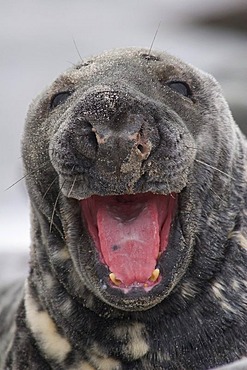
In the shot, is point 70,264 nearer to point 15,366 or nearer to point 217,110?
point 15,366

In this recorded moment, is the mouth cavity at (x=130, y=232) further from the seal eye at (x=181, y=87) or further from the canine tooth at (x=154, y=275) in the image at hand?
the seal eye at (x=181, y=87)

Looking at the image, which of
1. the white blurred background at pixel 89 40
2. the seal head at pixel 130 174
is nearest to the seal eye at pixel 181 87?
the seal head at pixel 130 174

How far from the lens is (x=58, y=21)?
9117 mm

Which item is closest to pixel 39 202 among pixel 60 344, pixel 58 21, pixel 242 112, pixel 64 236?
pixel 64 236

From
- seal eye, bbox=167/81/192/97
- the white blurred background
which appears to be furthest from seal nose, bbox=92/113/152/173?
the white blurred background

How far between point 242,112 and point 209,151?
2973 mm

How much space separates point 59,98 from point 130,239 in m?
0.58

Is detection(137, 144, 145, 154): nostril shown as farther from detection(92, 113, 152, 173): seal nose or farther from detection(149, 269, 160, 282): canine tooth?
detection(149, 269, 160, 282): canine tooth

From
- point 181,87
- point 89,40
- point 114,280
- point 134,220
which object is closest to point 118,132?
point 134,220

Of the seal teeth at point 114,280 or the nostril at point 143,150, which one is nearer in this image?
the nostril at point 143,150

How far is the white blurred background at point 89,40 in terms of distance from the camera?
271 inches

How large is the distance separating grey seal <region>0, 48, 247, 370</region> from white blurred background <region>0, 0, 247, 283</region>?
2.72 m

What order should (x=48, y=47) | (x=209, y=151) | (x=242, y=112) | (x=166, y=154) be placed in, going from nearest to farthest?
(x=166, y=154), (x=209, y=151), (x=242, y=112), (x=48, y=47)

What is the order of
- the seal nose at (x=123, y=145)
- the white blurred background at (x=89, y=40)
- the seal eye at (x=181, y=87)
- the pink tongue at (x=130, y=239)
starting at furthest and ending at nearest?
1. the white blurred background at (x=89, y=40)
2. the seal eye at (x=181, y=87)
3. the pink tongue at (x=130, y=239)
4. the seal nose at (x=123, y=145)
